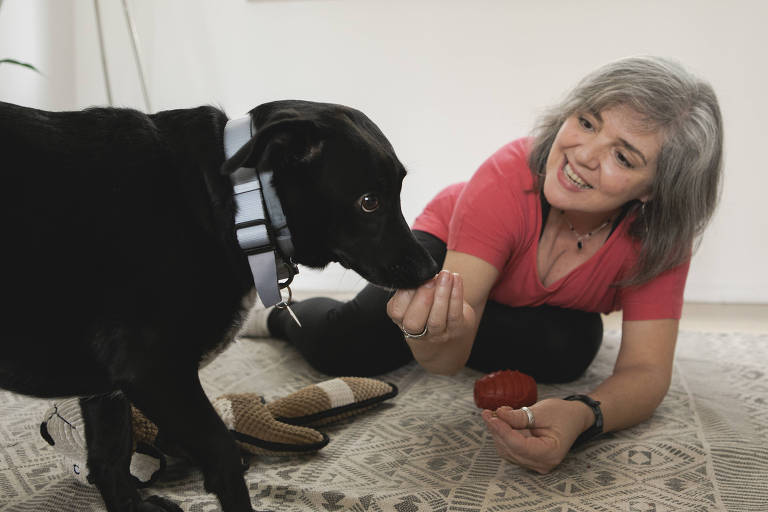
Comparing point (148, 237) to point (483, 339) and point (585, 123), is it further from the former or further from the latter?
point (483, 339)

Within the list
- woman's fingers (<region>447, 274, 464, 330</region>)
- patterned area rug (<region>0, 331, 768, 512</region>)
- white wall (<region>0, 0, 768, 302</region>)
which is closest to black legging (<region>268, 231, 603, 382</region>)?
patterned area rug (<region>0, 331, 768, 512</region>)

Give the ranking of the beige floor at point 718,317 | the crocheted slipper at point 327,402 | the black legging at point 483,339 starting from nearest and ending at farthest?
1. the crocheted slipper at point 327,402
2. the black legging at point 483,339
3. the beige floor at point 718,317

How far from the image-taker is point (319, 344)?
205 cm

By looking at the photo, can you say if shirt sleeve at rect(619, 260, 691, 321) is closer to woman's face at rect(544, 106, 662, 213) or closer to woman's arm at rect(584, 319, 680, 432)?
woman's arm at rect(584, 319, 680, 432)

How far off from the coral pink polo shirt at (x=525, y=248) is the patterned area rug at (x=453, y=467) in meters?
0.32

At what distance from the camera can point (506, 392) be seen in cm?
164

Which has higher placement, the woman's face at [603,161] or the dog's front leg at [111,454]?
the woman's face at [603,161]

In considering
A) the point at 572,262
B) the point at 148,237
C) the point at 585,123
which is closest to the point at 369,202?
the point at 148,237

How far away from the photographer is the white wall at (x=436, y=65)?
3102 millimetres

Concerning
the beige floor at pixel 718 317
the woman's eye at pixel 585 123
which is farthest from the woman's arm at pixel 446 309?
the beige floor at pixel 718 317

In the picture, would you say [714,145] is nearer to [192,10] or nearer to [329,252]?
[329,252]

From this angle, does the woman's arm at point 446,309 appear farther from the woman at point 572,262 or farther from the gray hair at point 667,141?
the gray hair at point 667,141

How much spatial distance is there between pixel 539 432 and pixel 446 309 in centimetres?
37

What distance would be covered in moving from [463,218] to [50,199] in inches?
39.4
